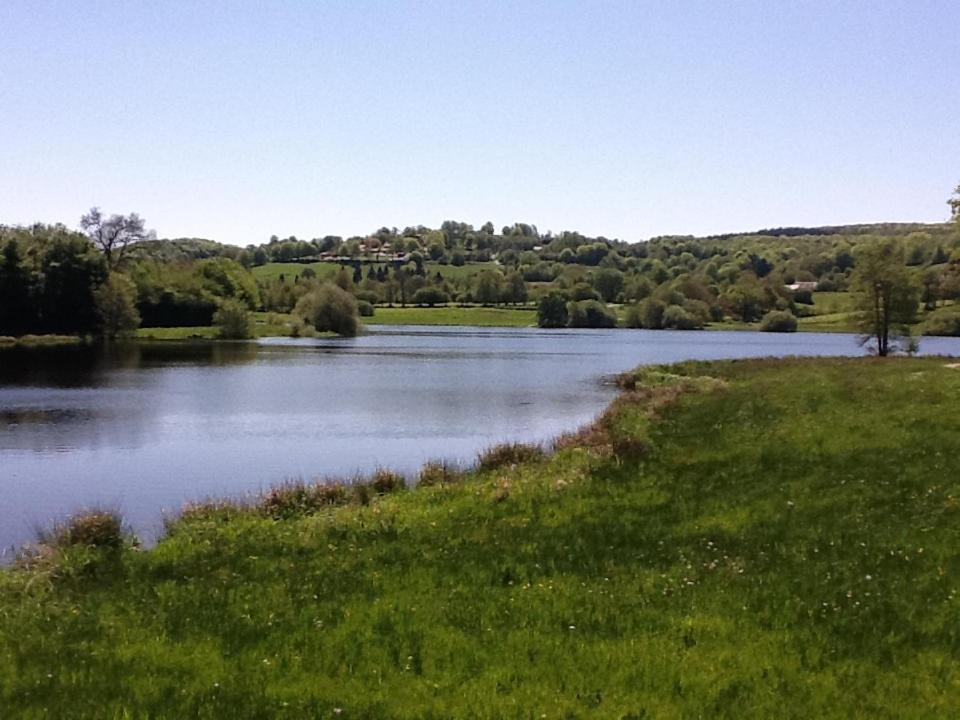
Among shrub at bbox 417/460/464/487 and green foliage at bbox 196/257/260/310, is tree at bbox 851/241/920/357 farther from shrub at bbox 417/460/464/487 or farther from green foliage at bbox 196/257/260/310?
green foliage at bbox 196/257/260/310

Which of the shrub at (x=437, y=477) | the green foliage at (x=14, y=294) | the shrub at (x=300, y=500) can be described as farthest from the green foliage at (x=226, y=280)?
the shrub at (x=300, y=500)

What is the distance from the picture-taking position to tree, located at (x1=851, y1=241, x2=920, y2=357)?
73.1m

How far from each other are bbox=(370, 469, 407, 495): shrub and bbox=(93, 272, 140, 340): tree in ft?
373

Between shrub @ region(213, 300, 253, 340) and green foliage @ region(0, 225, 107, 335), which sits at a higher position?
green foliage @ region(0, 225, 107, 335)

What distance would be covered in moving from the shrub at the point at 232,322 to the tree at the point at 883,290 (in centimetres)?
10110

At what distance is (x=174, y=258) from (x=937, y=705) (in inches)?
6562

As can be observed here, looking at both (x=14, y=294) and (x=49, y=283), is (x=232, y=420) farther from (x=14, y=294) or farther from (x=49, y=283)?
(x=14, y=294)

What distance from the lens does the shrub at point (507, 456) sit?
27.0 meters

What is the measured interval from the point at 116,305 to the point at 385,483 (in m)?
115

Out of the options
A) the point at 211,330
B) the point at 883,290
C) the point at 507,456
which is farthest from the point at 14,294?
the point at 507,456

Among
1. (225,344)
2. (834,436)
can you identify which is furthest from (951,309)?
(834,436)

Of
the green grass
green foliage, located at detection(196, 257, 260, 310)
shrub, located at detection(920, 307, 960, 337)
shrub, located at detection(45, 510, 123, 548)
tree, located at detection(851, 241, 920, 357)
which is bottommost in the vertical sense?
shrub, located at detection(920, 307, 960, 337)

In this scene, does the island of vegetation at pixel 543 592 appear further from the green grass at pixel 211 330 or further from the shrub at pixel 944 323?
the shrub at pixel 944 323


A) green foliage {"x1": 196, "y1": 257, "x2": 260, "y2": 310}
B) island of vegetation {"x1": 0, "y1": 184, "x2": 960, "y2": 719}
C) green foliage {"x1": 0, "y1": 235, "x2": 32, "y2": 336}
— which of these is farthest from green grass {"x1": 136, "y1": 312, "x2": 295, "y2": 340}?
island of vegetation {"x1": 0, "y1": 184, "x2": 960, "y2": 719}
